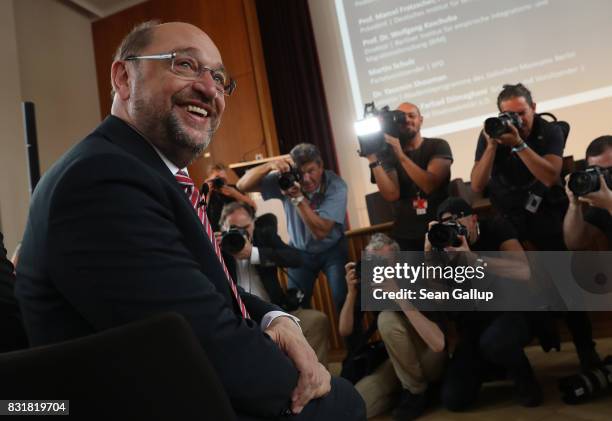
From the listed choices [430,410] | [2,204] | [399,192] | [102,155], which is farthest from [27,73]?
[102,155]

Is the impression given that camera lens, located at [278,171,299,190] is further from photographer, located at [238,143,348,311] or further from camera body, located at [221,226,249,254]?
camera body, located at [221,226,249,254]

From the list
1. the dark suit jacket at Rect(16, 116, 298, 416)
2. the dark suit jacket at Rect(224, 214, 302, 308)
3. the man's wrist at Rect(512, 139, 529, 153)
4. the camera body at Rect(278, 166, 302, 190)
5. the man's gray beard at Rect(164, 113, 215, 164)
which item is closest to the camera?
the dark suit jacket at Rect(16, 116, 298, 416)

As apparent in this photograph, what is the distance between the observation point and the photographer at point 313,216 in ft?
10.0

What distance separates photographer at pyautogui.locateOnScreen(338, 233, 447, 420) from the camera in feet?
7.98

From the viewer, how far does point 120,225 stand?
0.71 metres

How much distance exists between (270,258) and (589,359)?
1478 millimetres

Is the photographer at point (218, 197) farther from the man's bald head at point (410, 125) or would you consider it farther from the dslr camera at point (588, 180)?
the dslr camera at point (588, 180)

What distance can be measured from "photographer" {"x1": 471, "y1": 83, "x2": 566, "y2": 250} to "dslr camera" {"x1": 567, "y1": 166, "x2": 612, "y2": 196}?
1.35 ft

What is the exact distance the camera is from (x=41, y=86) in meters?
5.29

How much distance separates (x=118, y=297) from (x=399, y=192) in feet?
8.32

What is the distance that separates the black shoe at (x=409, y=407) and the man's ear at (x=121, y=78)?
71.0 inches

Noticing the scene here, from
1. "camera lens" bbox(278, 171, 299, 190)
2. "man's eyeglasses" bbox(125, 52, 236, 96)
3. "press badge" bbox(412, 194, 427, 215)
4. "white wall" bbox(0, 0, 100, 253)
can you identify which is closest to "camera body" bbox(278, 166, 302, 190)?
"camera lens" bbox(278, 171, 299, 190)

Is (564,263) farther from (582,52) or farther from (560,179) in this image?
(582,52)

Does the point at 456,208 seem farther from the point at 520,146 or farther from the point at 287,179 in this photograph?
the point at 287,179
